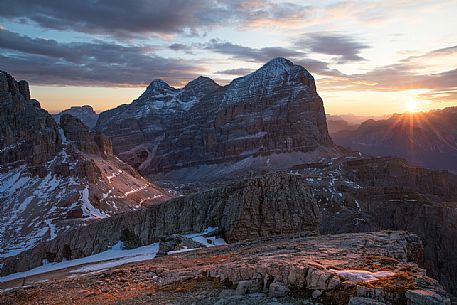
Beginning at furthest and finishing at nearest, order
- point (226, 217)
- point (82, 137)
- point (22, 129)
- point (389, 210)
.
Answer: point (82, 137), point (22, 129), point (389, 210), point (226, 217)

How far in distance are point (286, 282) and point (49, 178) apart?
145m

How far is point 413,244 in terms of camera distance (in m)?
29.2

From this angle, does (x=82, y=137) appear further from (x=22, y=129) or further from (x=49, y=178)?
(x=49, y=178)

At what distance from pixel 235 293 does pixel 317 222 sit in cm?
3346

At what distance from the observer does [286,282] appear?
18.5 m

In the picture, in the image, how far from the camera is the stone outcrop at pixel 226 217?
50.4m

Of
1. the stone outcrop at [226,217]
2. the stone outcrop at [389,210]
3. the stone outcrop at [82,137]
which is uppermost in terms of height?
the stone outcrop at [82,137]

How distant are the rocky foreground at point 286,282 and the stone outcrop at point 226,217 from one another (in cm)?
1899

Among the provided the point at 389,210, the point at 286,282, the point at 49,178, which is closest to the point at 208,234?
the point at 286,282

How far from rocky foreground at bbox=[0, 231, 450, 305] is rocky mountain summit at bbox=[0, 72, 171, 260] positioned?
301ft

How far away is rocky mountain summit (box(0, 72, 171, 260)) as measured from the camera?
12779 centimetres

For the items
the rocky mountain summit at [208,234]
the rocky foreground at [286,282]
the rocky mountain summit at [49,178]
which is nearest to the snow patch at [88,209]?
the rocky mountain summit at [49,178]

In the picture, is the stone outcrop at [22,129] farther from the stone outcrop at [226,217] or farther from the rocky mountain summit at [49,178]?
the stone outcrop at [226,217]

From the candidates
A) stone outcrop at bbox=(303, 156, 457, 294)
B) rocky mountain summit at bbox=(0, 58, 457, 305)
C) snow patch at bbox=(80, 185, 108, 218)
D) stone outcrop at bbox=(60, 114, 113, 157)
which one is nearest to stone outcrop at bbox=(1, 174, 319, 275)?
rocky mountain summit at bbox=(0, 58, 457, 305)
